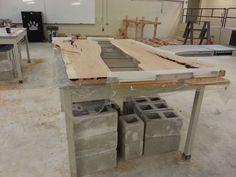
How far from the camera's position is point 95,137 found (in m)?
1.50

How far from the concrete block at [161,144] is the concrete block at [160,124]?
0.14ft

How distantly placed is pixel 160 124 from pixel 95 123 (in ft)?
1.94

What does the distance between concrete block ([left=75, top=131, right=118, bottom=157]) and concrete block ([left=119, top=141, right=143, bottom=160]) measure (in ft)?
0.55

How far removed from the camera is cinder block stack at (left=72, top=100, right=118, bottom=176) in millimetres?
1453

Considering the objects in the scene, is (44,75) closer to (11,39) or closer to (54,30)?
(11,39)

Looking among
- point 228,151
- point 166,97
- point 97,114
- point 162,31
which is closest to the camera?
point 97,114

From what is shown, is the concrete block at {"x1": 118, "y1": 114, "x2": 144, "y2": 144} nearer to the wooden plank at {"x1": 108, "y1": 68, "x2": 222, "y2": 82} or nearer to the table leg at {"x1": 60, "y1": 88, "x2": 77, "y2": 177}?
the table leg at {"x1": 60, "y1": 88, "x2": 77, "y2": 177}

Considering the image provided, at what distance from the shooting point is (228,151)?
6.23 feet

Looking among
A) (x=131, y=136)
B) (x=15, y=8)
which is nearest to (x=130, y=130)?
(x=131, y=136)

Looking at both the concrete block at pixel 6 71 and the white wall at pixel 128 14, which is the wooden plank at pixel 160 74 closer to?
the concrete block at pixel 6 71

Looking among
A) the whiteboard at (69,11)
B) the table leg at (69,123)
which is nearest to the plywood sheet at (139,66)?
the table leg at (69,123)

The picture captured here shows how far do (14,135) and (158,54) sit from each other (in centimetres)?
163

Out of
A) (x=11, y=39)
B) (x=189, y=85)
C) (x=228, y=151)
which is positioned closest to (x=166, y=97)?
(x=228, y=151)

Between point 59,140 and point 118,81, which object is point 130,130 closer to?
point 118,81
